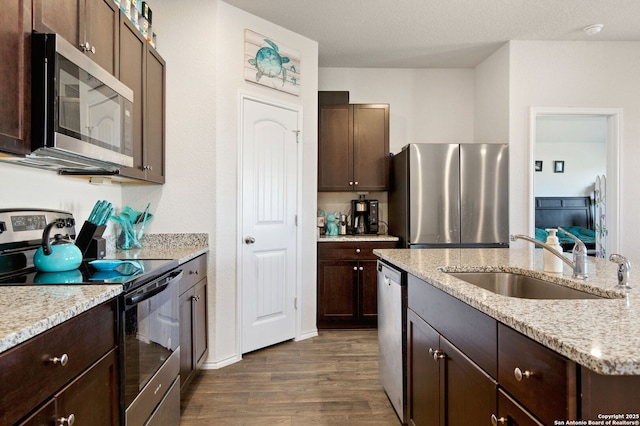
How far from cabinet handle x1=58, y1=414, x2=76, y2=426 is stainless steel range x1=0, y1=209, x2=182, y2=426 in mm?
293

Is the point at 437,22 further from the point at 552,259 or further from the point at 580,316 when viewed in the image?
the point at 580,316

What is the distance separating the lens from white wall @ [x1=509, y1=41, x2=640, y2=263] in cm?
340

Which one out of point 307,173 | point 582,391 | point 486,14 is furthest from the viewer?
point 307,173

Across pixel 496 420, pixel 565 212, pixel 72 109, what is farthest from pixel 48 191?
pixel 565 212

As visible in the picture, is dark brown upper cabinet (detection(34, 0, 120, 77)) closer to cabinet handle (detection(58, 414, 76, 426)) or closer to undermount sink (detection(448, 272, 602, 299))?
cabinet handle (detection(58, 414, 76, 426))

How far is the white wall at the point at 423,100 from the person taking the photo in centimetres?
414

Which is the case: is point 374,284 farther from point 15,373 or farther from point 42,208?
point 15,373

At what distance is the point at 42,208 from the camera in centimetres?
183

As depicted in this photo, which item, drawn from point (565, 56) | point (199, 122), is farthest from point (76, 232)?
point (565, 56)

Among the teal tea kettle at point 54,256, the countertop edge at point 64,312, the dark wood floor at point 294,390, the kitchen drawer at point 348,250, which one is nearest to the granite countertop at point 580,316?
the dark wood floor at point 294,390

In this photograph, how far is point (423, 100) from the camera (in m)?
4.17

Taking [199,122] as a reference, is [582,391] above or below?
below

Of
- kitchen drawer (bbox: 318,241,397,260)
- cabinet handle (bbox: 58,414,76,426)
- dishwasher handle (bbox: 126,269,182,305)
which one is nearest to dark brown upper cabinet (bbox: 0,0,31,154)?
dishwasher handle (bbox: 126,269,182,305)

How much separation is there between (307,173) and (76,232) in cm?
185
